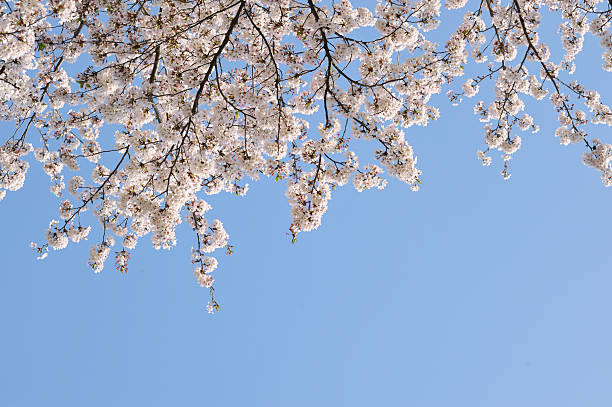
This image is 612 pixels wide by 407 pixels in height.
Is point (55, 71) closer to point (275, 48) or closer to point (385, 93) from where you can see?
point (275, 48)

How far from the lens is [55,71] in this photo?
27.1 ft

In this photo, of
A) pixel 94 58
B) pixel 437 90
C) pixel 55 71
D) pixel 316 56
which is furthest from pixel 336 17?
pixel 55 71

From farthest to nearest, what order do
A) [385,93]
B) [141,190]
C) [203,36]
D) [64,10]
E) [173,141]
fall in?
[203,36] → [141,190] → [385,93] → [173,141] → [64,10]

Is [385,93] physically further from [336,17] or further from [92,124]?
[92,124]

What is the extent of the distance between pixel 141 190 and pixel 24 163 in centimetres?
266

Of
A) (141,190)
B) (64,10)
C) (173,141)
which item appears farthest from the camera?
(141,190)

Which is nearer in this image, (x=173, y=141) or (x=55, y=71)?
(x=173, y=141)

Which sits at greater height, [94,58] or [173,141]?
[94,58]

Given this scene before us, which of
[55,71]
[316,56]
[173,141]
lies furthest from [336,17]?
[55,71]

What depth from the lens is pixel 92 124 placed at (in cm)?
916

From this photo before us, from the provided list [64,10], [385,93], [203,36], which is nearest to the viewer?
[64,10]

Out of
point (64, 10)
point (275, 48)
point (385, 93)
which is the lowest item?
point (64, 10)

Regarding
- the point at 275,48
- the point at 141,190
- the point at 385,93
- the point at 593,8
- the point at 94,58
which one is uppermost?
the point at 593,8

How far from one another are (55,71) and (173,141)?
2806 millimetres
